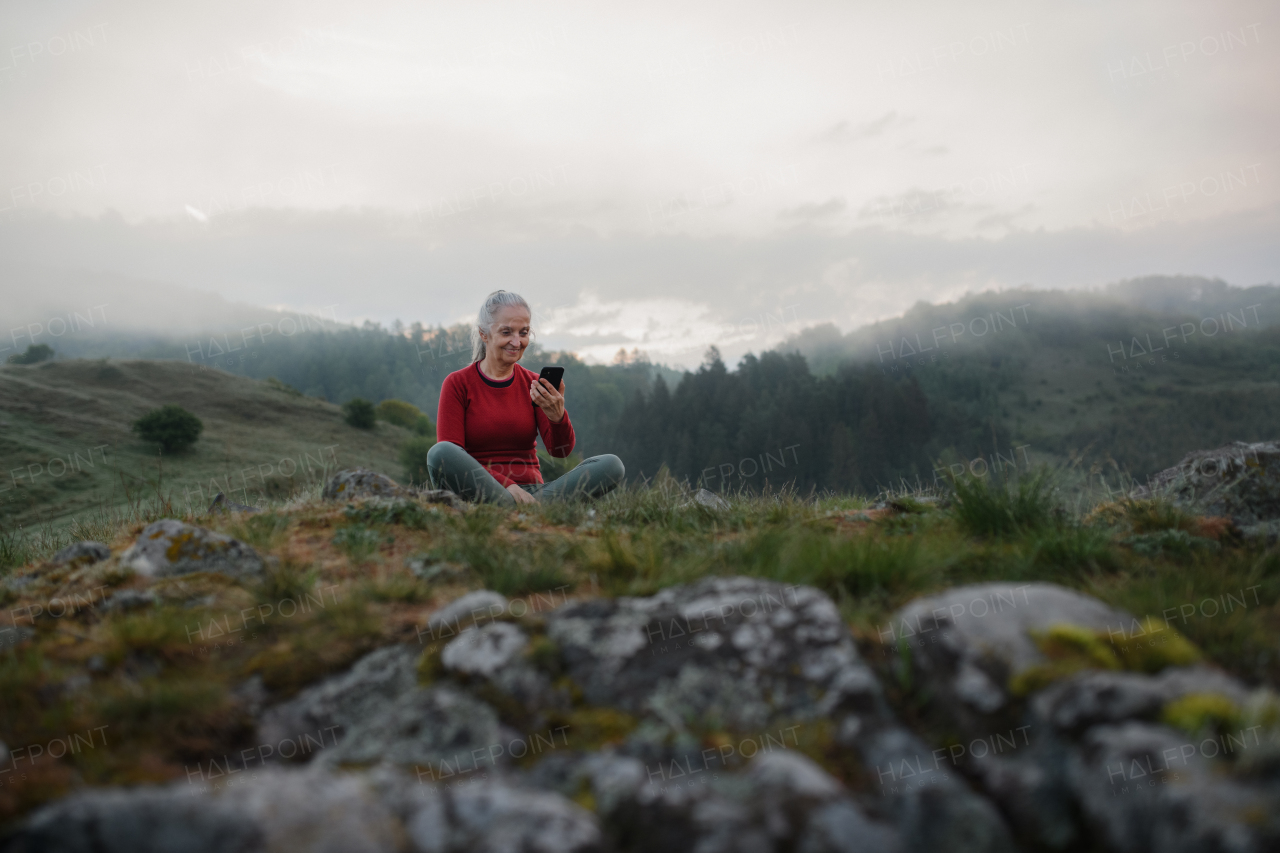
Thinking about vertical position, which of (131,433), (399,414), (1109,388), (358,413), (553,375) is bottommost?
(1109,388)

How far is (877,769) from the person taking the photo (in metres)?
1.89

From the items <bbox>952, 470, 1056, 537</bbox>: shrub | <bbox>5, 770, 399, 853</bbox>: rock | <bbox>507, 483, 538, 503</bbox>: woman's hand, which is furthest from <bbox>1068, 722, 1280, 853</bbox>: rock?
<bbox>507, 483, 538, 503</bbox>: woman's hand

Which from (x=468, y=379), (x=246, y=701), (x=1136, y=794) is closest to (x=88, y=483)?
(x=468, y=379)

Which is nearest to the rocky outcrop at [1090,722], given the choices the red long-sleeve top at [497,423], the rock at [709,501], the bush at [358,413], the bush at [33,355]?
the rock at [709,501]

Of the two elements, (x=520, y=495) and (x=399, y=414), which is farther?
(x=399, y=414)

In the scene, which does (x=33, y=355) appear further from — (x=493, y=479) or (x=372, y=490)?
(x=493, y=479)

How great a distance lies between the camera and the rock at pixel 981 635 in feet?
6.62

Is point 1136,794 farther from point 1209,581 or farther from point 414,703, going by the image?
point 414,703

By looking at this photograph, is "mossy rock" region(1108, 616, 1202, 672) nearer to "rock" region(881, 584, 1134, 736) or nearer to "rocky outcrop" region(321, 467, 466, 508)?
"rock" region(881, 584, 1134, 736)

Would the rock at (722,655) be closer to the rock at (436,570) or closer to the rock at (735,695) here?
the rock at (735,695)

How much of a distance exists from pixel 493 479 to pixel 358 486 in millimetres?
1325

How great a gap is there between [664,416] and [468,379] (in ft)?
244

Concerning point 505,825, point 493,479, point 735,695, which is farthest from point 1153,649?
point 493,479

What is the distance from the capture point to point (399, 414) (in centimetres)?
8200
